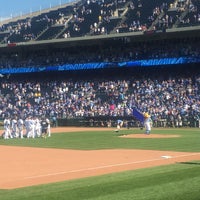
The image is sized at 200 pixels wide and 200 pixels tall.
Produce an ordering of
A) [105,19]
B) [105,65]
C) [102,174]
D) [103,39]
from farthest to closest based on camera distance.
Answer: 1. [105,19]
2. [105,65]
3. [103,39]
4. [102,174]

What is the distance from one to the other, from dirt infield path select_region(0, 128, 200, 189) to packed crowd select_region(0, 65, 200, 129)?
80.9 ft

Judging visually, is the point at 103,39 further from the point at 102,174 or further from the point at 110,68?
the point at 102,174

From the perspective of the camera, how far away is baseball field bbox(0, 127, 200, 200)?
37.8 ft

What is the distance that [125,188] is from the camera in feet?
39.9

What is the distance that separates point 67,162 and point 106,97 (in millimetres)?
35241

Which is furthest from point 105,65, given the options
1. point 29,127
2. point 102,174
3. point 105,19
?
point 102,174

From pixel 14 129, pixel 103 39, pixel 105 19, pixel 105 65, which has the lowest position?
pixel 14 129

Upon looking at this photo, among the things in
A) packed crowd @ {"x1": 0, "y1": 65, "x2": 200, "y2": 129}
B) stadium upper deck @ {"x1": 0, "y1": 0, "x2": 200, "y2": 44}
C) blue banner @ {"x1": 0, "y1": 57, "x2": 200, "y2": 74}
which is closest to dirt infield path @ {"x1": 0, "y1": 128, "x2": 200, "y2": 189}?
packed crowd @ {"x1": 0, "y1": 65, "x2": 200, "y2": 129}

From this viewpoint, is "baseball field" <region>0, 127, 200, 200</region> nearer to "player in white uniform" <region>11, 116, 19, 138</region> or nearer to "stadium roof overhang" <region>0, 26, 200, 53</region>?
"player in white uniform" <region>11, 116, 19, 138</region>

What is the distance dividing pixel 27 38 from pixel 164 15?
Result: 1846 cm

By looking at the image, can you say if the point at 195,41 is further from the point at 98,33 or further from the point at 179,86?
the point at 98,33

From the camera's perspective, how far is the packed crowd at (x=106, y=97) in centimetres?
4767

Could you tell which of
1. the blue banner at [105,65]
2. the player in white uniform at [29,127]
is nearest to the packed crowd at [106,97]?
the blue banner at [105,65]

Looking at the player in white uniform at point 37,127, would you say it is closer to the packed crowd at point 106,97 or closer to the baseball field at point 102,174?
the baseball field at point 102,174
